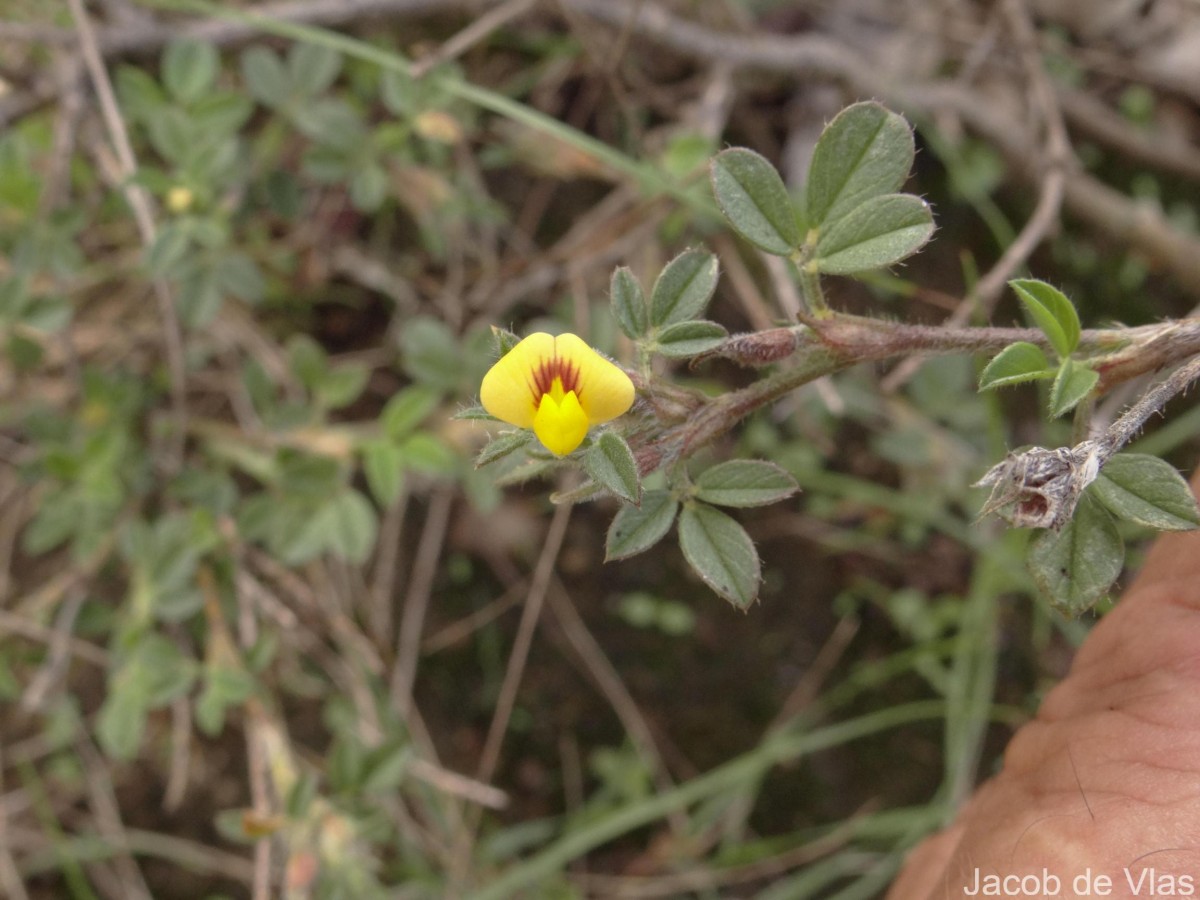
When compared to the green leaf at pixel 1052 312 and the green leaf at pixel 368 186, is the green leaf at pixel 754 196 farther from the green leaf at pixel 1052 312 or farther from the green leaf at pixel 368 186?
the green leaf at pixel 368 186

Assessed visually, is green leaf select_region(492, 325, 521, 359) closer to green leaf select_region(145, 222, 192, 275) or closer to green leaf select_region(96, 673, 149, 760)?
green leaf select_region(145, 222, 192, 275)

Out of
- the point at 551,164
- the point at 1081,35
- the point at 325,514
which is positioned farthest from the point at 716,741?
the point at 1081,35

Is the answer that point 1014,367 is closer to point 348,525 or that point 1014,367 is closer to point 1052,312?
point 1052,312

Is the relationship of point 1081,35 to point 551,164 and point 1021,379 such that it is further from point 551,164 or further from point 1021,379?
point 1021,379

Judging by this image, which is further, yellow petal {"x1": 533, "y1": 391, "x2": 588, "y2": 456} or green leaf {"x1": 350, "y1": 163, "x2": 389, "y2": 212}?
green leaf {"x1": 350, "y1": 163, "x2": 389, "y2": 212}

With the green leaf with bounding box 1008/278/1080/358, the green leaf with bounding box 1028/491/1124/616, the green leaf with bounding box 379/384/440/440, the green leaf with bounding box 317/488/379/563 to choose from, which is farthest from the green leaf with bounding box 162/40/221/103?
the green leaf with bounding box 1028/491/1124/616

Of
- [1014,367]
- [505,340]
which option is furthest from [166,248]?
[1014,367]
